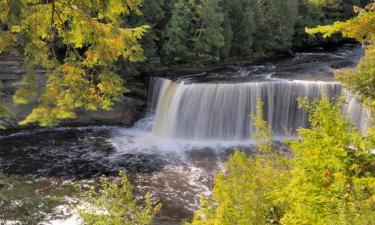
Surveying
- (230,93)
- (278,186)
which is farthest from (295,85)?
(278,186)

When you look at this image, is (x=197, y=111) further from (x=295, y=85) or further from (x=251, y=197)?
(x=251, y=197)

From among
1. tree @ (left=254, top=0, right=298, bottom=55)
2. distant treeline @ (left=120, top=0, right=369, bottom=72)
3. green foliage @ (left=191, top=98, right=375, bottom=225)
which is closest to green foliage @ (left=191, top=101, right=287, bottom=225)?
green foliage @ (left=191, top=98, right=375, bottom=225)

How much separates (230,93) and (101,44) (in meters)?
14.6

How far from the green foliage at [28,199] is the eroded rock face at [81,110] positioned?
17.9 feet

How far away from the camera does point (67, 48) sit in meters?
4.29

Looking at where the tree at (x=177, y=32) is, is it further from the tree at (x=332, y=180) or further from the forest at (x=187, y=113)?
the tree at (x=332, y=180)

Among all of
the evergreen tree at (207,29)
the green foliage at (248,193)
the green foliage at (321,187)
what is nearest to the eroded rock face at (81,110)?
the evergreen tree at (207,29)

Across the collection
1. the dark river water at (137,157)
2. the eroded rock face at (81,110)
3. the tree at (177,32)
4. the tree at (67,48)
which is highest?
the tree at (177,32)

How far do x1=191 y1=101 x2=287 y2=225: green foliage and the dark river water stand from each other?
5.26 metres

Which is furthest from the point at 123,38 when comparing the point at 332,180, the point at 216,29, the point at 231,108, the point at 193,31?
the point at 216,29

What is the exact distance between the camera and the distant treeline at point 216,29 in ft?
77.0

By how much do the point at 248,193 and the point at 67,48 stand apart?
2977 millimetres

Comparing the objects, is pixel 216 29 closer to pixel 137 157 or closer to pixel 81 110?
pixel 81 110

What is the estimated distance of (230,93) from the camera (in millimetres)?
18625
